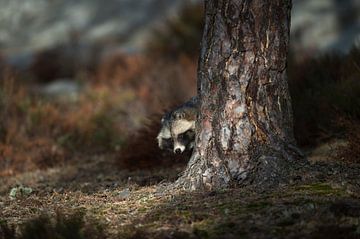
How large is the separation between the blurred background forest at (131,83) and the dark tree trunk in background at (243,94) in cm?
140

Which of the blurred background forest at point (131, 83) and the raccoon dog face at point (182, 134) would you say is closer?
the raccoon dog face at point (182, 134)

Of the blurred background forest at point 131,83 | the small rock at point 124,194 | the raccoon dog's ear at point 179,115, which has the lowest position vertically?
the small rock at point 124,194

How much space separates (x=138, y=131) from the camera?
8461mm

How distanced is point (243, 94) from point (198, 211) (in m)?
0.99

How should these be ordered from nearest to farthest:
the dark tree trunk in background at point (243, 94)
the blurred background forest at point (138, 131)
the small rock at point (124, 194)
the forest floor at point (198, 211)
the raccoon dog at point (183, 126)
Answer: the forest floor at point (198, 211)
the blurred background forest at point (138, 131)
the dark tree trunk in background at point (243, 94)
the small rock at point (124, 194)
the raccoon dog at point (183, 126)

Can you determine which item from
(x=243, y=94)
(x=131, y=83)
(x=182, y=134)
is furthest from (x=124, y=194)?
(x=131, y=83)

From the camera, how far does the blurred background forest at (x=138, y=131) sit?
4.62 m

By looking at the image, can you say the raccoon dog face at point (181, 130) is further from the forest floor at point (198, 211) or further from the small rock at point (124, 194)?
the small rock at point (124, 194)

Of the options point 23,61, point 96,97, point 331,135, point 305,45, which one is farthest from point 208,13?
point 23,61

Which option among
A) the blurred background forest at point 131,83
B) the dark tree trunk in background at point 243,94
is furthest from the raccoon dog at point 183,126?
the blurred background forest at point 131,83

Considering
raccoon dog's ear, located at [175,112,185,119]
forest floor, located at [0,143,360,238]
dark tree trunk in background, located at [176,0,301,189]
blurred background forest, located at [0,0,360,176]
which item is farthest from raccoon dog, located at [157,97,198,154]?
blurred background forest, located at [0,0,360,176]

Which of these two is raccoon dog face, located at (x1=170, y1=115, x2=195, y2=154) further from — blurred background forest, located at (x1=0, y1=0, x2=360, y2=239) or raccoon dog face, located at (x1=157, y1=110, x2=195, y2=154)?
blurred background forest, located at (x1=0, y1=0, x2=360, y2=239)

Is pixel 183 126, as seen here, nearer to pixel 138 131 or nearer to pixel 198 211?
pixel 198 211

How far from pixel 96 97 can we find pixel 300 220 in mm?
7926
